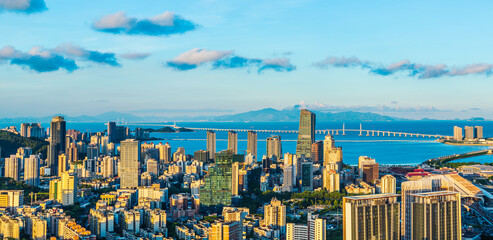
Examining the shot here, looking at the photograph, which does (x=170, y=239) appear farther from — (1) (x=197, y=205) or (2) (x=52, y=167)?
(2) (x=52, y=167)

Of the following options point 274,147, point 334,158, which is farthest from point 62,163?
point 334,158

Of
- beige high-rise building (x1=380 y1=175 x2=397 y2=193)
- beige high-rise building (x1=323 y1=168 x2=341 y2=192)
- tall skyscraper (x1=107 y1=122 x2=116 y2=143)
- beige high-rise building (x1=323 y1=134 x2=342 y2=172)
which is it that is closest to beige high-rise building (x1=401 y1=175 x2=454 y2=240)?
beige high-rise building (x1=380 y1=175 x2=397 y2=193)

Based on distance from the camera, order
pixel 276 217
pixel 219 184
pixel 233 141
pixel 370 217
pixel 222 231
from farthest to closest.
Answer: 1. pixel 233 141
2. pixel 219 184
3. pixel 276 217
4. pixel 222 231
5. pixel 370 217

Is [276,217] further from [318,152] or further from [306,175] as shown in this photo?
[318,152]

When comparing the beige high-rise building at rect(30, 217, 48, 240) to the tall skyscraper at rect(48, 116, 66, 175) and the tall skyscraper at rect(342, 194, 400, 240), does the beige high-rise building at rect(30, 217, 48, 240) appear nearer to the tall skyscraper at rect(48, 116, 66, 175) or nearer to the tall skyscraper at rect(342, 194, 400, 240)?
the tall skyscraper at rect(342, 194, 400, 240)

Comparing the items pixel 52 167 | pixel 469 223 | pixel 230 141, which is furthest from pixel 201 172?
pixel 469 223
